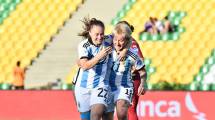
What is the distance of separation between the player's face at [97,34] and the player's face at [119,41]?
33cm

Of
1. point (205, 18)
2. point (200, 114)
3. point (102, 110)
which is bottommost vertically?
point (200, 114)

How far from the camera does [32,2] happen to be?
24328 mm

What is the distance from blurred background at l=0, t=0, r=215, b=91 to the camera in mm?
19203

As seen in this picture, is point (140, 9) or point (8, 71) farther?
point (140, 9)

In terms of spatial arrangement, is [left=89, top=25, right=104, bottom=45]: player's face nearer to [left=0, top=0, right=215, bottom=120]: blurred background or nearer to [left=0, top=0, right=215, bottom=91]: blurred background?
[left=0, top=0, right=215, bottom=120]: blurred background

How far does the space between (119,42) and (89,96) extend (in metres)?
0.75

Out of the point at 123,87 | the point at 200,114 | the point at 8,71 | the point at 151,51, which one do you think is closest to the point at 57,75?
the point at 8,71

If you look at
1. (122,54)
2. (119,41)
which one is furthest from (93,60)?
(122,54)

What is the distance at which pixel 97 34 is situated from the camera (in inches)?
276

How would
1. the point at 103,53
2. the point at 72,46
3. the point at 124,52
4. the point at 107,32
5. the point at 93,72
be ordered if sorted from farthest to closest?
the point at 72,46 < the point at 107,32 < the point at 124,52 < the point at 93,72 < the point at 103,53

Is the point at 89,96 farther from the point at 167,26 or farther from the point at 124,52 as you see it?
the point at 167,26

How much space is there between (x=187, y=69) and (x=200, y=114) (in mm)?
5212

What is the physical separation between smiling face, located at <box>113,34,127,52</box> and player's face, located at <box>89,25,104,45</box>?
332 mm

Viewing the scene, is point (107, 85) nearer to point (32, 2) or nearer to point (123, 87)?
point (123, 87)
